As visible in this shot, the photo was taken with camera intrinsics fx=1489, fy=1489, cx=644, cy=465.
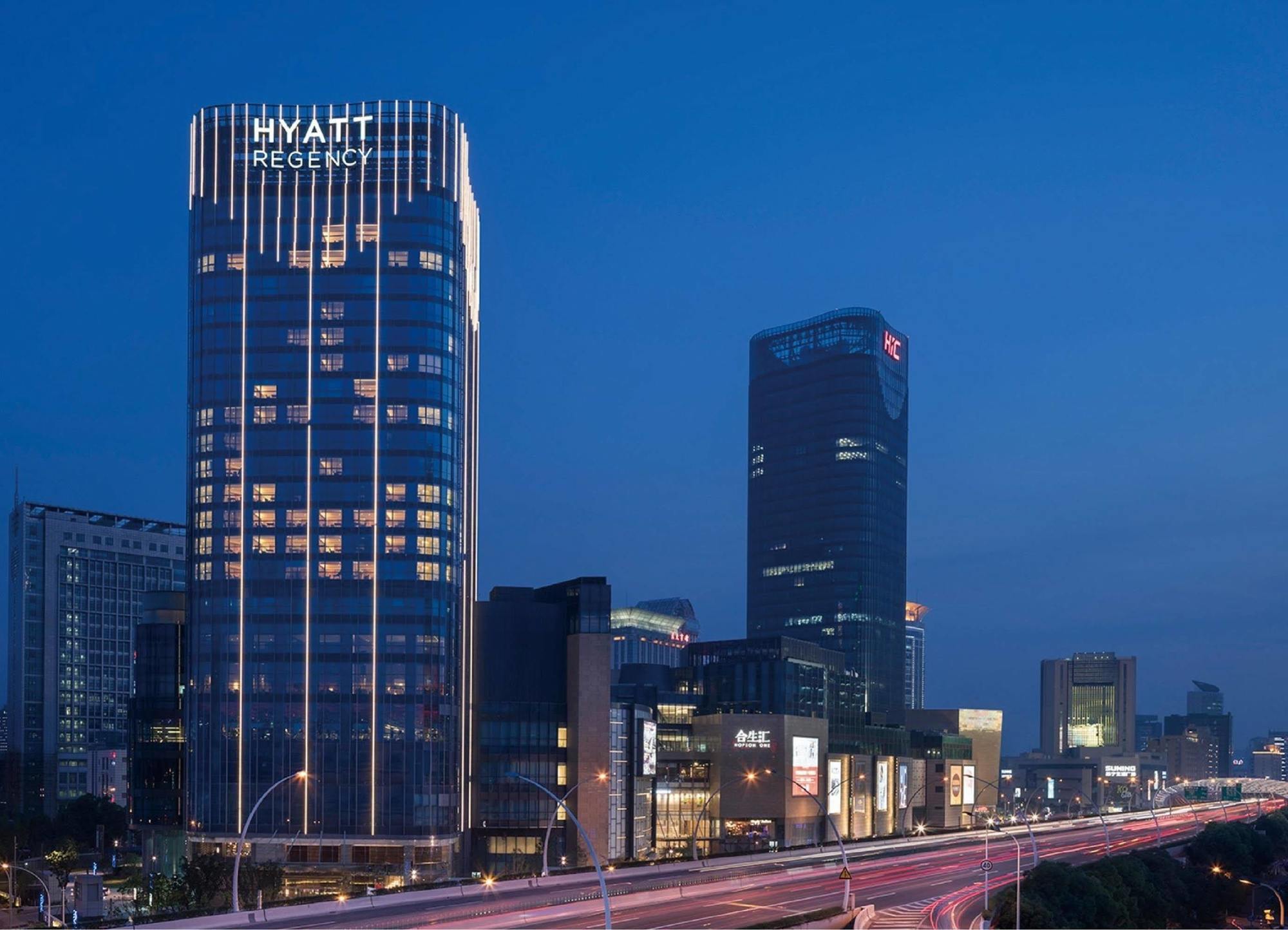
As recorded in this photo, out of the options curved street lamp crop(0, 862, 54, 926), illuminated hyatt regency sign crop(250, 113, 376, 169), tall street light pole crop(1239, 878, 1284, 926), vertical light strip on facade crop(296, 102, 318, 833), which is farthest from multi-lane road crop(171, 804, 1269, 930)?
illuminated hyatt regency sign crop(250, 113, 376, 169)

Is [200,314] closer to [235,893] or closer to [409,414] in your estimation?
[409,414]

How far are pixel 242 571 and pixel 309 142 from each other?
170 ft

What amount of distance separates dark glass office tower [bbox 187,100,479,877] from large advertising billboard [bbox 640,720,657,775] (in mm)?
24645

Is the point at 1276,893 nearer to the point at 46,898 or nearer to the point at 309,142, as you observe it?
the point at 46,898

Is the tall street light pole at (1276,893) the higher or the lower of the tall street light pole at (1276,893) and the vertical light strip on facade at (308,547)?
the lower

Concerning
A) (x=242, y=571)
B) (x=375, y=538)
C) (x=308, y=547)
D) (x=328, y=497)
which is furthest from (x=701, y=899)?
(x=242, y=571)

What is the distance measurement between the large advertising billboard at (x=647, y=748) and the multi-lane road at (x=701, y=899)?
21885 millimetres

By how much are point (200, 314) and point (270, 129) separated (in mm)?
24258

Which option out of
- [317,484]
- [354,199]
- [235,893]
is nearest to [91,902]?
[235,893]

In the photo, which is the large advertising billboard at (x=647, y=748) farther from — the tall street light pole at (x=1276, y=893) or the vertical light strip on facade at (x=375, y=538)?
the tall street light pole at (x=1276, y=893)

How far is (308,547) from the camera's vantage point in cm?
17225

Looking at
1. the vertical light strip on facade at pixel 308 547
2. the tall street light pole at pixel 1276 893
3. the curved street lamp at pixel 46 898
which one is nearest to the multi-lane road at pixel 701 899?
the curved street lamp at pixel 46 898

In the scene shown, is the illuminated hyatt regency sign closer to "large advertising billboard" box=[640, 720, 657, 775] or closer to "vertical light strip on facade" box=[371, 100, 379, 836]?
"vertical light strip on facade" box=[371, 100, 379, 836]

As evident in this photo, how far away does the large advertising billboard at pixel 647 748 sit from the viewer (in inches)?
7490
